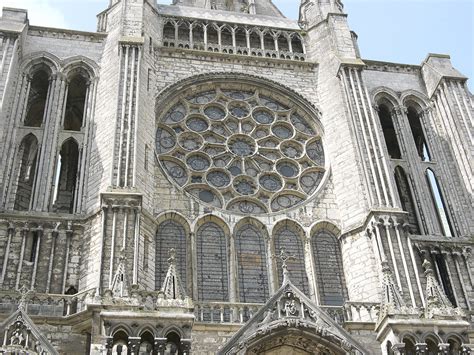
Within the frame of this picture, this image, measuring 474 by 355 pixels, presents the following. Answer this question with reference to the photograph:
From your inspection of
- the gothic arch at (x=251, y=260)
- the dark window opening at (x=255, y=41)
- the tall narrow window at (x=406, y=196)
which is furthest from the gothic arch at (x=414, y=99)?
the gothic arch at (x=251, y=260)

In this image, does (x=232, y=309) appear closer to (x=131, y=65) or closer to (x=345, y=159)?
(x=345, y=159)

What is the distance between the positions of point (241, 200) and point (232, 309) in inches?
158

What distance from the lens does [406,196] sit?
20547 mm

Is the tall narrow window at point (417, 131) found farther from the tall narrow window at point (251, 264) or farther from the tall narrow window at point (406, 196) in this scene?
the tall narrow window at point (251, 264)

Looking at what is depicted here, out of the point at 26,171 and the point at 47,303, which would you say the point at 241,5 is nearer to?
the point at 26,171

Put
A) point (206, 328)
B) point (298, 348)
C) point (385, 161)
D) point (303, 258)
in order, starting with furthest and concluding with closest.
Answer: point (385, 161) < point (303, 258) < point (206, 328) < point (298, 348)

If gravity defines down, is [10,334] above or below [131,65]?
below

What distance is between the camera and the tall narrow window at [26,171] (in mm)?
18391

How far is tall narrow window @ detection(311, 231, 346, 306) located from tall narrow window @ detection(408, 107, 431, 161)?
5699 millimetres

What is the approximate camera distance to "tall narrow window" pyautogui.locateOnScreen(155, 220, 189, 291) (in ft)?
55.4

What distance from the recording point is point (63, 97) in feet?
65.9

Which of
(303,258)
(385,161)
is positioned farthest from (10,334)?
(385,161)

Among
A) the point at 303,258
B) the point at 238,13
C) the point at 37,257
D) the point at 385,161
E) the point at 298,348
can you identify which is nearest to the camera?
the point at 298,348

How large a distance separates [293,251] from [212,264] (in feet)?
7.04
